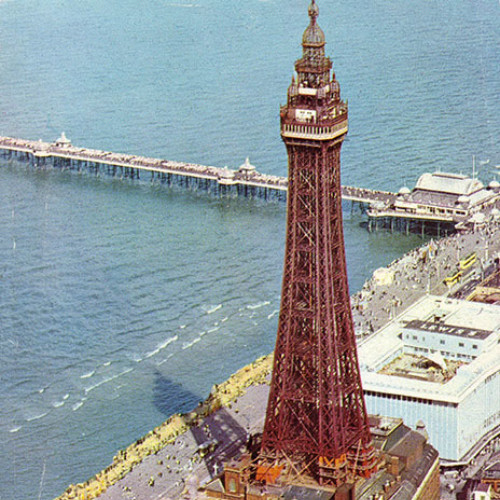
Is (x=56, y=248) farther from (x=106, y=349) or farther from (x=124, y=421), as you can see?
(x=124, y=421)

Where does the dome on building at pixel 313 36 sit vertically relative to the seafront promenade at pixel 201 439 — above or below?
above

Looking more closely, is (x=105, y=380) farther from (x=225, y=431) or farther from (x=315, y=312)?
(x=315, y=312)

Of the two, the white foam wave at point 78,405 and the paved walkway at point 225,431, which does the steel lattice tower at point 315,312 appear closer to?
the paved walkway at point 225,431

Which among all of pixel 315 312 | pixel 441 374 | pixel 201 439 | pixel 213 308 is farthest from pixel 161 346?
pixel 315 312

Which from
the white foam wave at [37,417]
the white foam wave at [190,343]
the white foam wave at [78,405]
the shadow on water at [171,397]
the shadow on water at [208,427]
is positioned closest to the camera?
the shadow on water at [208,427]

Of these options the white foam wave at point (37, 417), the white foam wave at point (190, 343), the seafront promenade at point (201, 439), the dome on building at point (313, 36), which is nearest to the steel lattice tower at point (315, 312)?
the dome on building at point (313, 36)
